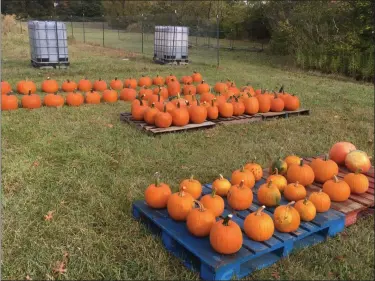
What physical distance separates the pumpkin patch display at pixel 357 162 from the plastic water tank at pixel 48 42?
1021 cm

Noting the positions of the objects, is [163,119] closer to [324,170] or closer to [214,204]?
[324,170]

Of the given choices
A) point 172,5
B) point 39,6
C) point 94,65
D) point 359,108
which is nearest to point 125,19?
point 172,5

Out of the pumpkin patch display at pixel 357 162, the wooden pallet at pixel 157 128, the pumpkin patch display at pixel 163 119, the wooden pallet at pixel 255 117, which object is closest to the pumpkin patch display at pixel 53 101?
the wooden pallet at pixel 157 128

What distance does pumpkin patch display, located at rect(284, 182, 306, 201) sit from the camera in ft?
11.5

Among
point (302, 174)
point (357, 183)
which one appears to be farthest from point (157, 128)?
point (357, 183)

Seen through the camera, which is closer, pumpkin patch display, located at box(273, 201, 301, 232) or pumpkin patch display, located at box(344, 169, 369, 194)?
pumpkin patch display, located at box(273, 201, 301, 232)

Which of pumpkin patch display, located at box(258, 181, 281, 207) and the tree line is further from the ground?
the tree line

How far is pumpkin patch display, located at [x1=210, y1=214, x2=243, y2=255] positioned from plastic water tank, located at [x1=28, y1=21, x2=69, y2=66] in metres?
10.8

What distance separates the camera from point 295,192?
3498 millimetres

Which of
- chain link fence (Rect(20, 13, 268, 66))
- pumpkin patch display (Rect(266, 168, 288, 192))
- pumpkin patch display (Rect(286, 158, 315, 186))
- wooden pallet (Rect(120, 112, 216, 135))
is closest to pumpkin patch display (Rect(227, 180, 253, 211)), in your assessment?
pumpkin patch display (Rect(266, 168, 288, 192))

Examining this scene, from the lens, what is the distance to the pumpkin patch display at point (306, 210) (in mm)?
3188

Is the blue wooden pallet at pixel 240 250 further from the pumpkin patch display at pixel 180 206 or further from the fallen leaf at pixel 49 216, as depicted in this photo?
the fallen leaf at pixel 49 216

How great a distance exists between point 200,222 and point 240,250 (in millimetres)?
346

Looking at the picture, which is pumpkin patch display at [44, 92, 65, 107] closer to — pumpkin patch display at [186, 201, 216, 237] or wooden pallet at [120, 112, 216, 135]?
wooden pallet at [120, 112, 216, 135]
